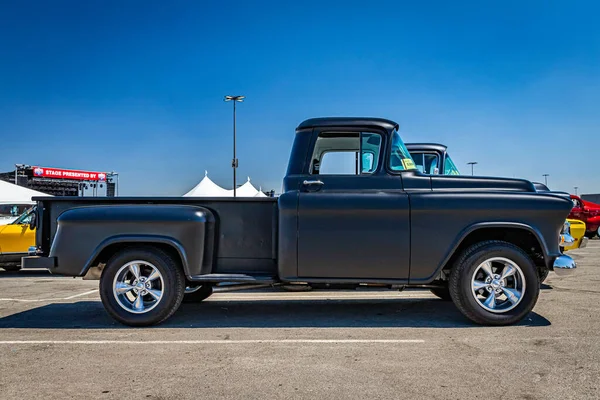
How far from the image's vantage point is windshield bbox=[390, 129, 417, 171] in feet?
16.8

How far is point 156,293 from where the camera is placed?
488cm

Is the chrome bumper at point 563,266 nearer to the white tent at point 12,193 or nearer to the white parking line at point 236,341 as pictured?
the white parking line at point 236,341

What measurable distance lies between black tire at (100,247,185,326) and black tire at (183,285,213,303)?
1308 millimetres

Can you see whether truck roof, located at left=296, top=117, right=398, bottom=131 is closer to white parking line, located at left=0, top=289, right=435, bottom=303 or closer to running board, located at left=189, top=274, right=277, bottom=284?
running board, located at left=189, top=274, right=277, bottom=284

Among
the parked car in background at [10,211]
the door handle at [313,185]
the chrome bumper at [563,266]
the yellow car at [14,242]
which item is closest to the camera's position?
the chrome bumper at [563,266]

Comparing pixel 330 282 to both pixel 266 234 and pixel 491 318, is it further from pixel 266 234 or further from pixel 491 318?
pixel 491 318

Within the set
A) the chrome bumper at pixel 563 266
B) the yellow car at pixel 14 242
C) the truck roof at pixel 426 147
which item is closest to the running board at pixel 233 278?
the chrome bumper at pixel 563 266

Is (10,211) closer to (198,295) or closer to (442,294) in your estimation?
(198,295)

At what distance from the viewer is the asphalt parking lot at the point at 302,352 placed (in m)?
3.14

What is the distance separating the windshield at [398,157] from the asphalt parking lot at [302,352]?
1643 millimetres

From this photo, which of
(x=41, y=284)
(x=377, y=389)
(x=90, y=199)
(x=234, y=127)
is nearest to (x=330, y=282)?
(x=377, y=389)

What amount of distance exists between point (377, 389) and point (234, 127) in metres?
29.8

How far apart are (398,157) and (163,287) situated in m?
2.81

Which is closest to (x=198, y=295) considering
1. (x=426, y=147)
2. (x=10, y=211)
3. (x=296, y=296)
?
(x=296, y=296)
